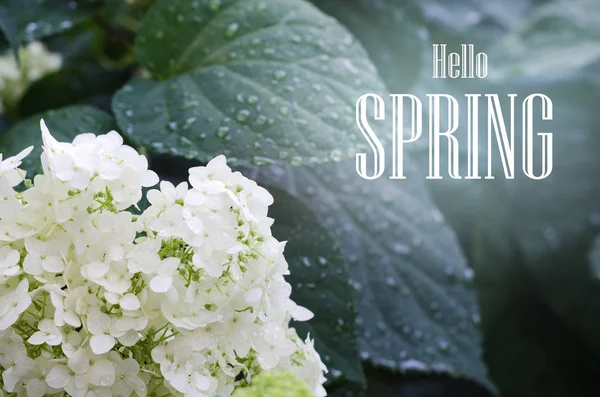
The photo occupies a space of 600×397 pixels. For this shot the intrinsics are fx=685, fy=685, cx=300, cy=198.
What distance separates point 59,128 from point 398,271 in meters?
0.33

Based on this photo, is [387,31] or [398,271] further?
[387,31]

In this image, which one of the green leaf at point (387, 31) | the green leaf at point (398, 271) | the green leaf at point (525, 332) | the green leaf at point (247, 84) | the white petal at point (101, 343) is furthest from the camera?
the green leaf at point (525, 332)

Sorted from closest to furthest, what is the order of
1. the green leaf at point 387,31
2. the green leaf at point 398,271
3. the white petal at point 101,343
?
1. the white petal at point 101,343
2. the green leaf at point 398,271
3. the green leaf at point 387,31

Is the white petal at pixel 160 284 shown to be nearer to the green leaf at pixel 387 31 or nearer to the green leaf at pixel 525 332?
the green leaf at pixel 387 31

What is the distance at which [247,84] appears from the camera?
55cm

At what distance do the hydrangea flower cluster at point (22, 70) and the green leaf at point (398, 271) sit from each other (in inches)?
14.2

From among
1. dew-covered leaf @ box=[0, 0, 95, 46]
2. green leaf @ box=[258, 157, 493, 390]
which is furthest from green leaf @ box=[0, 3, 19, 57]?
green leaf @ box=[258, 157, 493, 390]

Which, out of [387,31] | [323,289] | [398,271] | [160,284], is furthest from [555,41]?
[160,284]

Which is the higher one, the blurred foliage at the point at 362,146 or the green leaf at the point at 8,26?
the green leaf at the point at 8,26

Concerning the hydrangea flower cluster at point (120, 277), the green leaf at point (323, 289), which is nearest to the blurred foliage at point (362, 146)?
the green leaf at point (323, 289)

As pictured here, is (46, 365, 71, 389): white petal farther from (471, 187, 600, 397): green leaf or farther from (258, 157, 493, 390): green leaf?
(471, 187, 600, 397): green leaf

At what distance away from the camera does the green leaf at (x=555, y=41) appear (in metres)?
0.91

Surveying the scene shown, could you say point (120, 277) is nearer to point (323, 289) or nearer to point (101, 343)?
point (101, 343)

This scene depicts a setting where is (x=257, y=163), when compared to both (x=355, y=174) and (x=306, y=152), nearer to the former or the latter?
(x=306, y=152)
